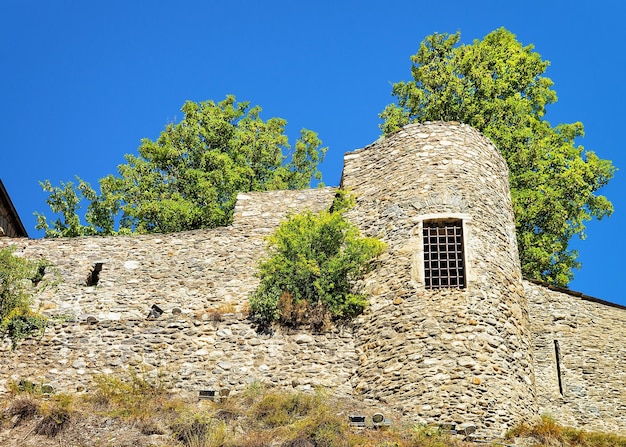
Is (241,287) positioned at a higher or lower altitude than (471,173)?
lower

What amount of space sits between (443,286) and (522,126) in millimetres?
10584

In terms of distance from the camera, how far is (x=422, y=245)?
56.9ft

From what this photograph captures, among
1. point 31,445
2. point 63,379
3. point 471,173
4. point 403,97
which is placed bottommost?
point 31,445

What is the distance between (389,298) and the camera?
17.0m

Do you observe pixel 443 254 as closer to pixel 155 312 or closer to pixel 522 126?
pixel 155 312

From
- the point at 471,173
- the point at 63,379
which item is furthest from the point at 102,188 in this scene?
the point at 471,173

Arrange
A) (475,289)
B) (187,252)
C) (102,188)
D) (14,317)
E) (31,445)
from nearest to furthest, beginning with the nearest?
1. (31,445)
2. (475,289)
3. (14,317)
4. (187,252)
5. (102,188)

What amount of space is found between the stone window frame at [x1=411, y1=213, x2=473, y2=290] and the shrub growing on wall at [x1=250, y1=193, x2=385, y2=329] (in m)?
0.80

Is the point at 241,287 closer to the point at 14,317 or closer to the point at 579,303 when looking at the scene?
the point at 14,317

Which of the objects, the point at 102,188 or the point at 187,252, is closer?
the point at 187,252

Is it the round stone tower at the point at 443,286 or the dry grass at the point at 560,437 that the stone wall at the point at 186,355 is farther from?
the dry grass at the point at 560,437

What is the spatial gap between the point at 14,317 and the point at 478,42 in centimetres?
1694

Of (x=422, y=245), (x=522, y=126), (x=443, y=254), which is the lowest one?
(x=443, y=254)

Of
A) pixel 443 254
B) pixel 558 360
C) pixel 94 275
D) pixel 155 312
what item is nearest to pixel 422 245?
pixel 443 254
